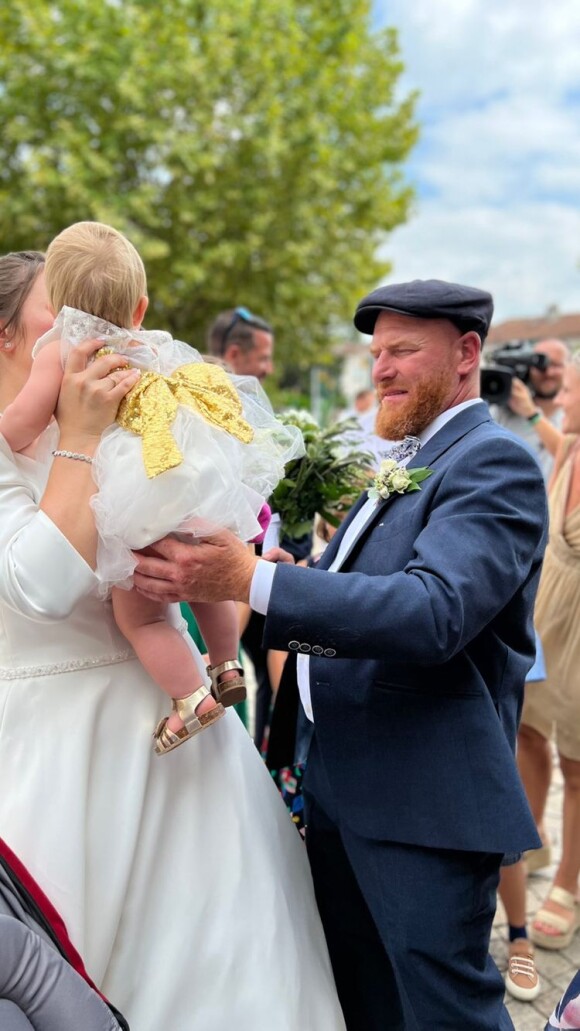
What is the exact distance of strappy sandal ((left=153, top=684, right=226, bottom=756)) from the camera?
1.76 meters

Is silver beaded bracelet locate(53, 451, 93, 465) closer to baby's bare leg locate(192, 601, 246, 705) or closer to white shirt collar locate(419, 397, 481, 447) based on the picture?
baby's bare leg locate(192, 601, 246, 705)

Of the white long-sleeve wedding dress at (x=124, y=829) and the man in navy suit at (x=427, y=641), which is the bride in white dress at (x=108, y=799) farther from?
the man in navy suit at (x=427, y=641)

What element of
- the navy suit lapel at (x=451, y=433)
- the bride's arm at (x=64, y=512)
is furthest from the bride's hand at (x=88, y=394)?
the navy suit lapel at (x=451, y=433)

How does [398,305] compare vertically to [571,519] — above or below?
above

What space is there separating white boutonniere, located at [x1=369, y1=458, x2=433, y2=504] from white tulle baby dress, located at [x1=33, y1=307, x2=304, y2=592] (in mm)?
274

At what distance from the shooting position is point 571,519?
3.67 metres

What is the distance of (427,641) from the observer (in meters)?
1.58

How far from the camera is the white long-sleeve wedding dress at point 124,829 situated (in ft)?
5.56

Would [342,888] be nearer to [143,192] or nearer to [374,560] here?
[374,560]

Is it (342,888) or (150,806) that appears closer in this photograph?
Result: (150,806)

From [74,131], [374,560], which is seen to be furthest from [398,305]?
[74,131]

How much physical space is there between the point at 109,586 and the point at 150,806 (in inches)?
20.9

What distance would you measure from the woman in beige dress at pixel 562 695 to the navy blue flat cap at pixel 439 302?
192cm

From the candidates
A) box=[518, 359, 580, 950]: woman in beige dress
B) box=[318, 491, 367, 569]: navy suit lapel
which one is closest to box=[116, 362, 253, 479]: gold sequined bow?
box=[318, 491, 367, 569]: navy suit lapel
